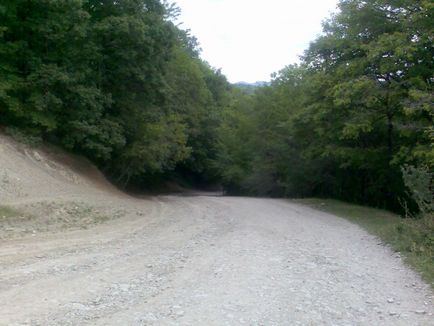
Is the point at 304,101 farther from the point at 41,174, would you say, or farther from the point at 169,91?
the point at 41,174

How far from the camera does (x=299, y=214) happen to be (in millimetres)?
21594

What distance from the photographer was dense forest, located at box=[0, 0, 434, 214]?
2152cm

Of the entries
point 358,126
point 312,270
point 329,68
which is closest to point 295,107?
point 329,68

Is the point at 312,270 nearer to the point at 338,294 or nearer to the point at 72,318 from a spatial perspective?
the point at 338,294

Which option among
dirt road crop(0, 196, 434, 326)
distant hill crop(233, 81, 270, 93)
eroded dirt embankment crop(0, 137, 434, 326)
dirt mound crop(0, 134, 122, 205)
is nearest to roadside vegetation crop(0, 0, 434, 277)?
dirt mound crop(0, 134, 122, 205)

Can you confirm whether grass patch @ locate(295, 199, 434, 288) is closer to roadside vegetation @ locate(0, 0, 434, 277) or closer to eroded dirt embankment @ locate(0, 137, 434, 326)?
roadside vegetation @ locate(0, 0, 434, 277)

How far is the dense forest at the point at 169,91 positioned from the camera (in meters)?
21.5

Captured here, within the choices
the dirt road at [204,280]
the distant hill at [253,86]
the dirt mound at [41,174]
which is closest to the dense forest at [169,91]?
the dirt mound at [41,174]

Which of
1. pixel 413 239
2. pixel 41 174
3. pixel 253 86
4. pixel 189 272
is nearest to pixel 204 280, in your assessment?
pixel 189 272

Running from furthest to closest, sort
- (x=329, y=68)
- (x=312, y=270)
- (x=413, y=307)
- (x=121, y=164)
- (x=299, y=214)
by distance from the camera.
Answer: (x=121, y=164) → (x=329, y=68) → (x=299, y=214) → (x=312, y=270) → (x=413, y=307)

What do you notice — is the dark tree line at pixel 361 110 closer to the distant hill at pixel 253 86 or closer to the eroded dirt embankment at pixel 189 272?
the eroded dirt embankment at pixel 189 272

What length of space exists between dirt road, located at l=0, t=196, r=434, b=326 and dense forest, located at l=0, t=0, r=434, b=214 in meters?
4.31

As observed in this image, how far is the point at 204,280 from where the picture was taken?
8.87 m

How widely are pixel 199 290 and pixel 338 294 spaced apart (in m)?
2.16
